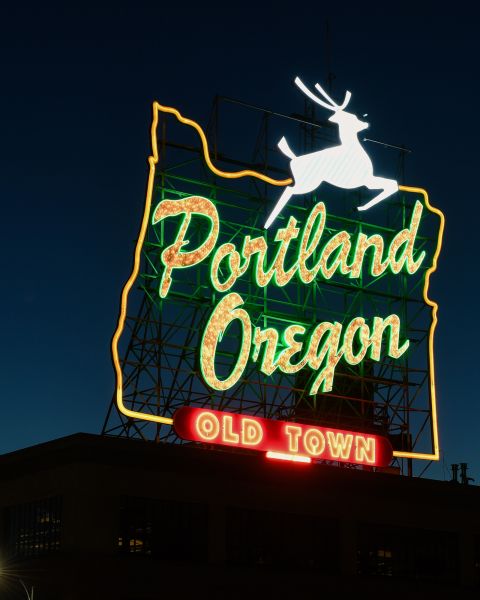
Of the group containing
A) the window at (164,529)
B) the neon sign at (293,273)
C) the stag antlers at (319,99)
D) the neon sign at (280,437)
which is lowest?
the window at (164,529)

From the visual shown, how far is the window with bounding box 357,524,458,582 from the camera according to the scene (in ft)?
145

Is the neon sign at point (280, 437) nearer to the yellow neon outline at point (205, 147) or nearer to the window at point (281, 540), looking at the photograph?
the window at point (281, 540)

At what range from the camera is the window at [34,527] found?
3800cm

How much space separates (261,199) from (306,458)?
12.1 m

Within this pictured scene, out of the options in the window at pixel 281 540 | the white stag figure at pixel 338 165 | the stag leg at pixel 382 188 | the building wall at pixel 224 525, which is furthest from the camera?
the stag leg at pixel 382 188

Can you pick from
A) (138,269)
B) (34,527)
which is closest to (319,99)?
(138,269)

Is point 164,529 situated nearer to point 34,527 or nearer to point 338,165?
point 34,527

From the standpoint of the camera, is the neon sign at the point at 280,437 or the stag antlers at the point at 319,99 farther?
the stag antlers at the point at 319,99

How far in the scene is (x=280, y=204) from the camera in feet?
158

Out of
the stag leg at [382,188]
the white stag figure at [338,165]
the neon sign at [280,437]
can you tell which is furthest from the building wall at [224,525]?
the stag leg at [382,188]

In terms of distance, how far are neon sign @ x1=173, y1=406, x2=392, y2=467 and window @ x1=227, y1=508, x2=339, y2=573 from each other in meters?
2.35

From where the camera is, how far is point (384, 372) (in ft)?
164

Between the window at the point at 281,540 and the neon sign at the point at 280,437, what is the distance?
235cm

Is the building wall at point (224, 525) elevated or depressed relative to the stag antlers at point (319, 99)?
depressed
